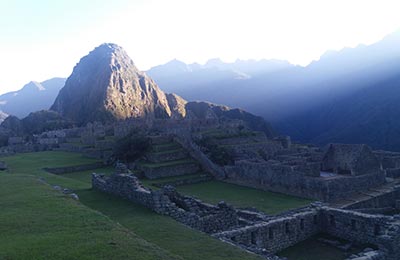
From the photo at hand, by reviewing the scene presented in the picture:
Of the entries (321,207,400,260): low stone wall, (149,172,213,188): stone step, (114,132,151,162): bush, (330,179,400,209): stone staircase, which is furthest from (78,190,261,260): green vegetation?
(114,132,151,162): bush

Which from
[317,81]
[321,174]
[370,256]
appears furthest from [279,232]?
[317,81]

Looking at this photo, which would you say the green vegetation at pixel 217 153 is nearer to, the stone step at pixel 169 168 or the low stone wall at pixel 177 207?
the stone step at pixel 169 168

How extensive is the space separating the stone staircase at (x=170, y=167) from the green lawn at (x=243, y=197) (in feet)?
6.06

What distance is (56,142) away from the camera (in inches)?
3142

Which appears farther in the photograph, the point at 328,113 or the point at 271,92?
the point at 271,92

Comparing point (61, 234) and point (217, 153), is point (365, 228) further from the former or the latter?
point (217, 153)

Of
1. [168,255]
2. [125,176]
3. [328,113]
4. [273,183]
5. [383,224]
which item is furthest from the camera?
[328,113]

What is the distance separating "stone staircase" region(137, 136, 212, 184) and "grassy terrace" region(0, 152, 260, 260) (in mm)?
21910

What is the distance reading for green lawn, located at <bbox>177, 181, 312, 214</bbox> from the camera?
1096 inches

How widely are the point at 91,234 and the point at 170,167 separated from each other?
104ft

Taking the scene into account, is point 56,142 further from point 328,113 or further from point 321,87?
point 321,87

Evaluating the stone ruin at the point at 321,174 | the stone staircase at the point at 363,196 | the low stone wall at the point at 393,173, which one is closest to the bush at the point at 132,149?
the stone ruin at the point at 321,174

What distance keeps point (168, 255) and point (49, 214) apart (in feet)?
19.1

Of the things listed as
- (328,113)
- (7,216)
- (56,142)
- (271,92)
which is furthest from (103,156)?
(271,92)
